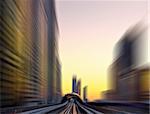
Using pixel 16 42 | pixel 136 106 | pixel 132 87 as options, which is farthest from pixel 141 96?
pixel 16 42

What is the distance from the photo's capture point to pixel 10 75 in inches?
3457

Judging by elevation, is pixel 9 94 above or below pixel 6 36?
below

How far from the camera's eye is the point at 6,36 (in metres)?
80.4

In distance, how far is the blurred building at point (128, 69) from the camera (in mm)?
60531

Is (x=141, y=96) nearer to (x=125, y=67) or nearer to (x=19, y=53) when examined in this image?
(x=125, y=67)

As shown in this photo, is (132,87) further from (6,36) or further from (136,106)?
(6,36)

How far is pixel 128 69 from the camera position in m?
79.3

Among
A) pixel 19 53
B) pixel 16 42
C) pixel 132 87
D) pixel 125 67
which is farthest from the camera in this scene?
pixel 19 53

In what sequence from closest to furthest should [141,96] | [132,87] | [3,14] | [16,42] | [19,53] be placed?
[141,96] → [132,87] → [3,14] → [16,42] → [19,53]

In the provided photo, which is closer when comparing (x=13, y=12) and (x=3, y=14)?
(x=3, y=14)

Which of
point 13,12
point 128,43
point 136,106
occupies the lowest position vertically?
point 136,106

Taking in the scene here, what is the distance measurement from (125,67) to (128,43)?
621 centimetres

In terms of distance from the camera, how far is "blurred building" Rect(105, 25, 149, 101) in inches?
2383

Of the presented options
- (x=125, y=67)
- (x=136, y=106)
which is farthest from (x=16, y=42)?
(x=136, y=106)
